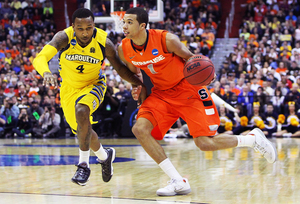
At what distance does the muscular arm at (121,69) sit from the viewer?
14.7ft

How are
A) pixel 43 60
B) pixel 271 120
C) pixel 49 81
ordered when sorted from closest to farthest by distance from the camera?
pixel 49 81
pixel 43 60
pixel 271 120

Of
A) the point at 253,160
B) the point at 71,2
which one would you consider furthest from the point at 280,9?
the point at 253,160

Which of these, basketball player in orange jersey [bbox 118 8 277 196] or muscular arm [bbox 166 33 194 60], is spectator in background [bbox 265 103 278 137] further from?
muscular arm [bbox 166 33 194 60]

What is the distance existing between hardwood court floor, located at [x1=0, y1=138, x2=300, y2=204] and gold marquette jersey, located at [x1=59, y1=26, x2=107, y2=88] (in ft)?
3.90

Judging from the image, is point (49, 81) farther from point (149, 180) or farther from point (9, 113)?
point (9, 113)

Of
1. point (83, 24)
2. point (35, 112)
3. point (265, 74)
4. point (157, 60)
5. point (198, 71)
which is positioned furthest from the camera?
point (265, 74)

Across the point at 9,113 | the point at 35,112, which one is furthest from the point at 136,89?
the point at 9,113

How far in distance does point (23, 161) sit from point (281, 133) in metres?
7.52

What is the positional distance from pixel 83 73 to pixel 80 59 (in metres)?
0.19

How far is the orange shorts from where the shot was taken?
4145mm

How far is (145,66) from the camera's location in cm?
423

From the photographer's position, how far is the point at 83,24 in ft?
14.0

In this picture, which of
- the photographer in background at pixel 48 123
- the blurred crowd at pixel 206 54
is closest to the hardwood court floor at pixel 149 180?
the blurred crowd at pixel 206 54

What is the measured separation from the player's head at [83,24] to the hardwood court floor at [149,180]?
1.62 m
